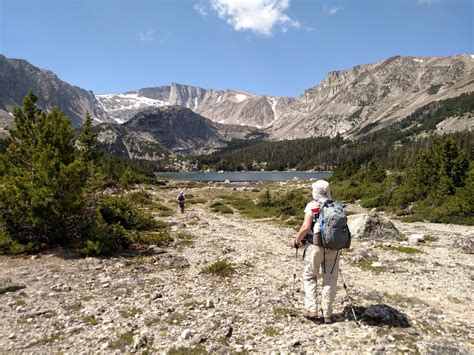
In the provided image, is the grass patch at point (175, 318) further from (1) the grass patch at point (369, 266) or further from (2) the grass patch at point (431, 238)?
(2) the grass patch at point (431, 238)

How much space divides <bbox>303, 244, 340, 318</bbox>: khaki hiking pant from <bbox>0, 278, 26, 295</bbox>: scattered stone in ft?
31.6

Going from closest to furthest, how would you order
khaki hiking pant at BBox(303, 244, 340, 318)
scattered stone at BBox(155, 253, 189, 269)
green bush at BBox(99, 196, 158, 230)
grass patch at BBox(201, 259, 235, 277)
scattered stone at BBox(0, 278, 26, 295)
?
khaki hiking pant at BBox(303, 244, 340, 318) < scattered stone at BBox(0, 278, 26, 295) < grass patch at BBox(201, 259, 235, 277) < scattered stone at BBox(155, 253, 189, 269) < green bush at BBox(99, 196, 158, 230)

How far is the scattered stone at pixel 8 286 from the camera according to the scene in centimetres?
1113

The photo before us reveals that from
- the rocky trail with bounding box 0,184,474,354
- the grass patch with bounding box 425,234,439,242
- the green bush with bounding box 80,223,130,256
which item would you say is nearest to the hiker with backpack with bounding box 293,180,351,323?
the rocky trail with bounding box 0,184,474,354

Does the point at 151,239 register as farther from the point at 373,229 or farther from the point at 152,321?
the point at 373,229

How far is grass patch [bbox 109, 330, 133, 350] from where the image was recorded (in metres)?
7.93

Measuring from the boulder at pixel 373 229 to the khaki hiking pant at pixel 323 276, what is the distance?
1565 cm

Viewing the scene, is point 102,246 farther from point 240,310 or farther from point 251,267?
point 240,310

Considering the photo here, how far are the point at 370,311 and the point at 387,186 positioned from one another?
45.1 meters

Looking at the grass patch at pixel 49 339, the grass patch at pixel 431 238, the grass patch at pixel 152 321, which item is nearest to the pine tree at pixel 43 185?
the grass patch at pixel 49 339

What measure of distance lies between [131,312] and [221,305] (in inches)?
104

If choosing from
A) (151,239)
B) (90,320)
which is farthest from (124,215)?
(90,320)

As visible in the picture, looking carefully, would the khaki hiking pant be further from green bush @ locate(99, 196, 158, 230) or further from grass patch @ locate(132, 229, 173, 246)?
green bush @ locate(99, 196, 158, 230)

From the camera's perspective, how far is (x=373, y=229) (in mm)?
23891
